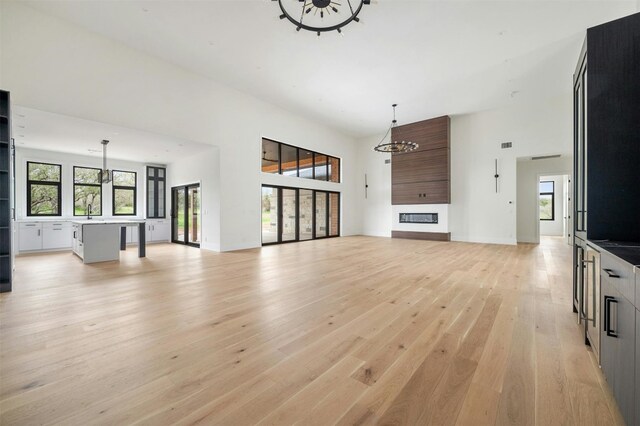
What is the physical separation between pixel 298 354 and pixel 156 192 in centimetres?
957

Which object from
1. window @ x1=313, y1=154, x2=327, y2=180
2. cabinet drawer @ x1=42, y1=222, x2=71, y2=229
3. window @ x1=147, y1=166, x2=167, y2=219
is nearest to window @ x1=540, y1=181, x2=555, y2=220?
window @ x1=313, y1=154, x2=327, y2=180

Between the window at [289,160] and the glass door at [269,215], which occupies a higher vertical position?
the window at [289,160]

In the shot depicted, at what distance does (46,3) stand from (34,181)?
210 inches

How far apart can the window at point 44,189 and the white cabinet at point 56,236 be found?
0.70 metres

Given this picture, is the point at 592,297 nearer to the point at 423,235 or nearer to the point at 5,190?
the point at 5,190

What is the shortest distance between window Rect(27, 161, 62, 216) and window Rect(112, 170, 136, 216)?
4.44ft

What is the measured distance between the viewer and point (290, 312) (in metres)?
2.82

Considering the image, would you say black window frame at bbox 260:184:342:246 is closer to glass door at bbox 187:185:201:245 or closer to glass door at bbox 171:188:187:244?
glass door at bbox 187:185:201:245

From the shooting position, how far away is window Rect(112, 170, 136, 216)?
9.02 metres

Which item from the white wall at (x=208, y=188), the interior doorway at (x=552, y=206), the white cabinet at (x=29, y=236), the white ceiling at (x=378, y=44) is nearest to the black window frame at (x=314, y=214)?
the white wall at (x=208, y=188)

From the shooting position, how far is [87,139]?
6.48 metres

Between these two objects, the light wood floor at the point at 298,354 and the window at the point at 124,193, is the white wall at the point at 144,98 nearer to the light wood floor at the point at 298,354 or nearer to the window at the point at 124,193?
the light wood floor at the point at 298,354

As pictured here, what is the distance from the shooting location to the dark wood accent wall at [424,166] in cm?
958

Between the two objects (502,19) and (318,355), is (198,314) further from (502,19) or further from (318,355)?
(502,19)
